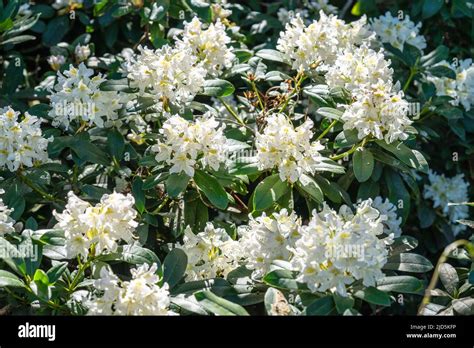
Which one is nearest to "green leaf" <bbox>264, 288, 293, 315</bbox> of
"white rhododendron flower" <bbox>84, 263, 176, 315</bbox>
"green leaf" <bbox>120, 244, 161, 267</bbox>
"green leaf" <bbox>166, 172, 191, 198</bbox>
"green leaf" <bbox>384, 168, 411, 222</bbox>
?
"white rhododendron flower" <bbox>84, 263, 176, 315</bbox>

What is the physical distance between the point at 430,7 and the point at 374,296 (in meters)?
2.11

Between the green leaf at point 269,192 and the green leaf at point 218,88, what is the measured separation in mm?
452

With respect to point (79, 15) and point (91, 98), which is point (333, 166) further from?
point (79, 15)

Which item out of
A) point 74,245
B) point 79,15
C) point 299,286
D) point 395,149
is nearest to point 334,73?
point 395,149

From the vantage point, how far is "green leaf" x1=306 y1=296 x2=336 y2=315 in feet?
7.94

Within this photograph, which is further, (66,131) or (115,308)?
(66,131)

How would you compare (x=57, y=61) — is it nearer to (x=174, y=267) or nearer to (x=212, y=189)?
(x=212, y=189)

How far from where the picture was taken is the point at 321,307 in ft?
7.97

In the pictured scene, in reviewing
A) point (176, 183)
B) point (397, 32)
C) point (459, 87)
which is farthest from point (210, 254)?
point (397, 32)

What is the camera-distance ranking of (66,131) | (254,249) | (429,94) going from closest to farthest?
(254,249), (66,131), (429,94)

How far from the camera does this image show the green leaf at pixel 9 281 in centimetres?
251

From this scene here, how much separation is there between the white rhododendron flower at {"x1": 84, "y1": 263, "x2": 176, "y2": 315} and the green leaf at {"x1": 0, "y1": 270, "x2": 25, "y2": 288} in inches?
9.9

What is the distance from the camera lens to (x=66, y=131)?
332 centimetres
